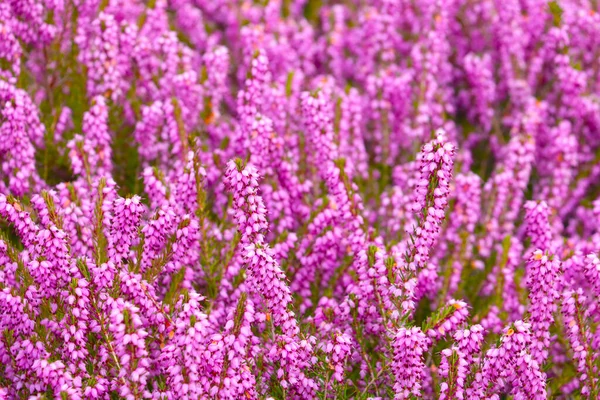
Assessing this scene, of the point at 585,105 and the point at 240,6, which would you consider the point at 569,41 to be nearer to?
the point at 585,105

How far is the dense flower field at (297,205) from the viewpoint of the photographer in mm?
4449

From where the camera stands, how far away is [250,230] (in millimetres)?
4645

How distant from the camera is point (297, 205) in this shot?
6301mm

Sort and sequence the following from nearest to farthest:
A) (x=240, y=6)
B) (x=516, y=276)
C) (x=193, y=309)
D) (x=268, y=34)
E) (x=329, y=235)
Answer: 1. (x=193, y=309)
2. (x=329, y=235)
3. (x=516, y=276)
4. (x=268, y=34)
5. (x=240, y=6)

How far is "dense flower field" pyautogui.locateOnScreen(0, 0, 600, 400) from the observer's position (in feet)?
14.6

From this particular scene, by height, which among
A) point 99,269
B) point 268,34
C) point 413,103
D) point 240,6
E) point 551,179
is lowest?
point 99,269

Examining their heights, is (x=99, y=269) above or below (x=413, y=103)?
below

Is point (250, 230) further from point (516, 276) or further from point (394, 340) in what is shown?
point (516, 276)

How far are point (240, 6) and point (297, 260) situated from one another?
14.5ft

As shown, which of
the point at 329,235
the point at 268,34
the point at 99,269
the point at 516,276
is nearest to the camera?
the point at 99,269

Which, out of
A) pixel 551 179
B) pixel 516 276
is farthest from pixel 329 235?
pixel 551 179

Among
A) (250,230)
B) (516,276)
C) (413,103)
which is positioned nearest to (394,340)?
(250,230)

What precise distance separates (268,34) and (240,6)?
4.15ft

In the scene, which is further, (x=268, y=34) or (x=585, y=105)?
(x=268, y=34)
